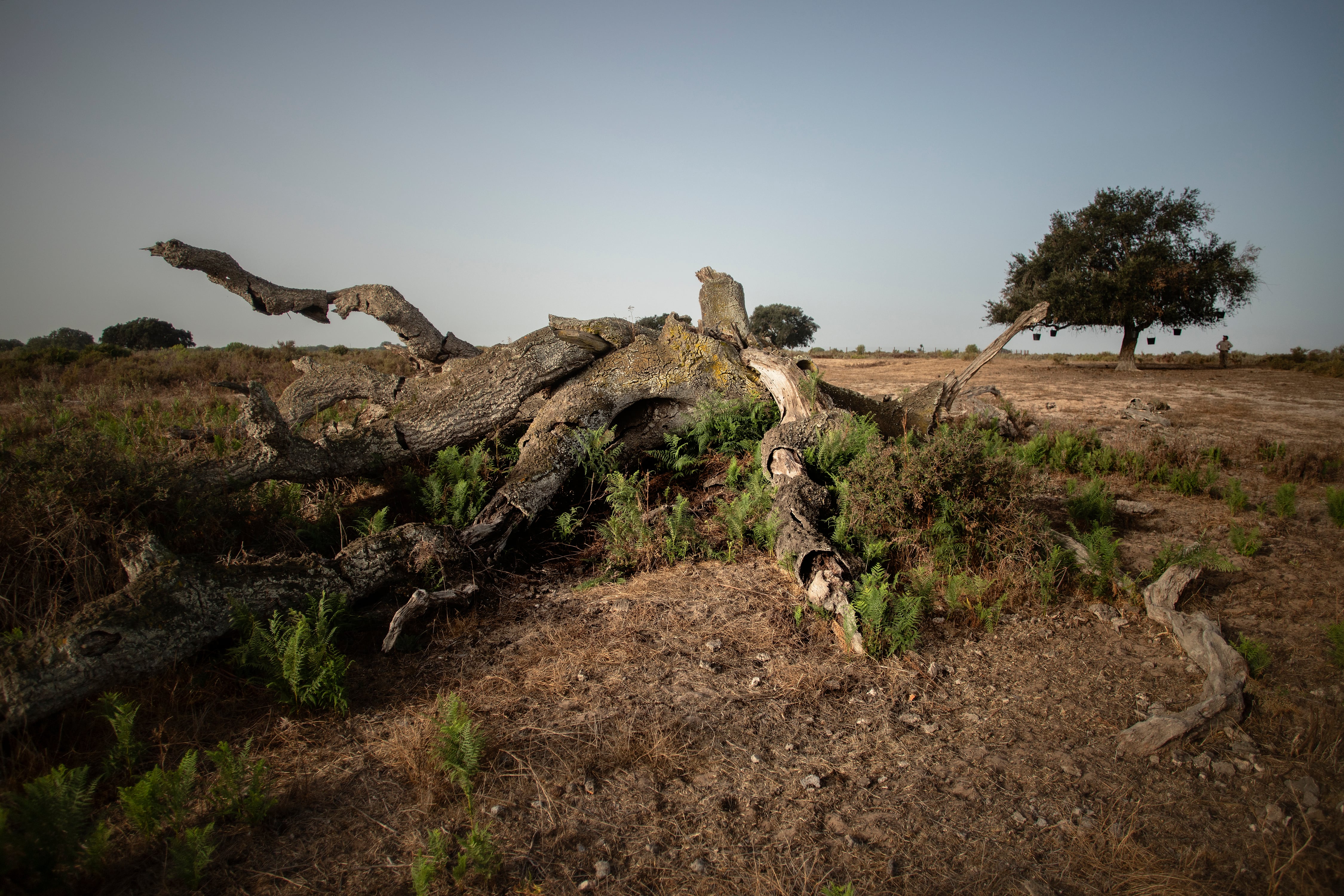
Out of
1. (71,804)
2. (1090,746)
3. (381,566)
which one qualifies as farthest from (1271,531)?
(71,804)

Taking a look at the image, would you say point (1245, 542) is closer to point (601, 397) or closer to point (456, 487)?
point (601, 397)

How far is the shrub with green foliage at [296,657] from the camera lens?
366cm

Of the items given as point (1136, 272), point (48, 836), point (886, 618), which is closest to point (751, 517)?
point (886, 618)

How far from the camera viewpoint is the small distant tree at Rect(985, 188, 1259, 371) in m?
21.2

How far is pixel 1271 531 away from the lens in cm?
617

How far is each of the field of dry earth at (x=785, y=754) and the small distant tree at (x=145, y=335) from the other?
35.5 metres

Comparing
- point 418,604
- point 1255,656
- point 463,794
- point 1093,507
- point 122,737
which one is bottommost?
point 463,794

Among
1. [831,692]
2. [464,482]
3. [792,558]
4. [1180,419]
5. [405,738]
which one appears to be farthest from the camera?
[1180,419]

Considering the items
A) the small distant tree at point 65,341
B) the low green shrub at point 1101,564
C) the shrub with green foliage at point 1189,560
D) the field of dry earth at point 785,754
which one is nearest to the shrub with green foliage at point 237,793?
the field of dry earth at point 785,754

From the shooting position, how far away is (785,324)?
3684 cm

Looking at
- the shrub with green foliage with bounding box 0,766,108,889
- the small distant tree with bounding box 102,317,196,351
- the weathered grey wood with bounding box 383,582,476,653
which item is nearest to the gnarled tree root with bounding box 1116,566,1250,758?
the weathered grey wood with bounding box 383,582,476,653

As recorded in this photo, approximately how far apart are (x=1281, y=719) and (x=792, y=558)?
3.13 meters

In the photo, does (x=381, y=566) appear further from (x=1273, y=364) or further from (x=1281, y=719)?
(x=1273, y=364)

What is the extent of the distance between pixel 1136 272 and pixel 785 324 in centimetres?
1837
